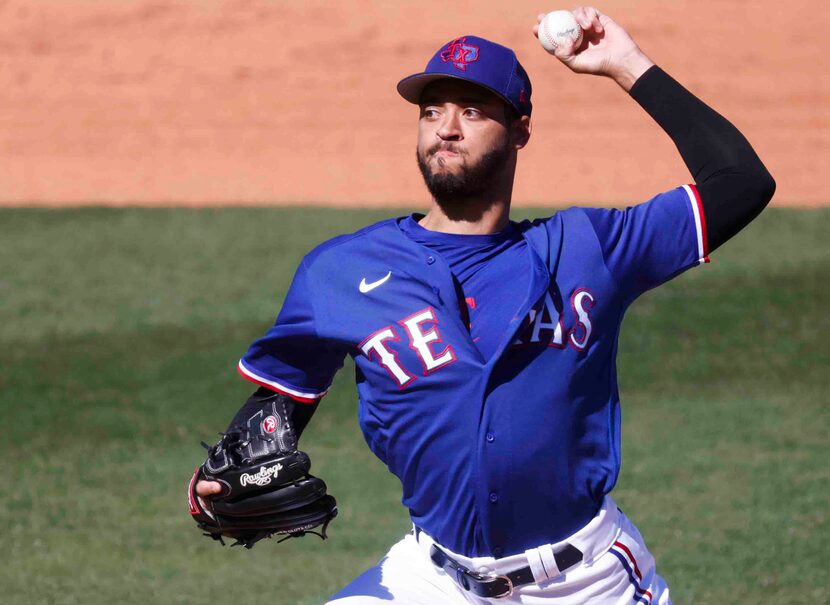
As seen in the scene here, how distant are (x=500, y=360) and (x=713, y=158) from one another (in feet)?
2.69

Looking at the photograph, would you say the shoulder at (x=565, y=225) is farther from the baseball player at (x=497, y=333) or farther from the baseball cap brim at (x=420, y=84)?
the baseball cap brim at (x=420, y=84)

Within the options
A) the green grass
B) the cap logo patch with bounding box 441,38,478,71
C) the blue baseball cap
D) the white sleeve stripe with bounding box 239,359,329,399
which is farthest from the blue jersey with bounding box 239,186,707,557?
the green grass

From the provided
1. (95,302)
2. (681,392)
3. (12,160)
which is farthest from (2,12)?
(681,392)

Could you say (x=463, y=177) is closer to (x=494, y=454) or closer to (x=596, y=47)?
(x=596, y=47)

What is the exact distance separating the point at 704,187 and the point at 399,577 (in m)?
1.33

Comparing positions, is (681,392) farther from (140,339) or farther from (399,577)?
(399,577)

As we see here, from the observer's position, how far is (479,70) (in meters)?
3.75

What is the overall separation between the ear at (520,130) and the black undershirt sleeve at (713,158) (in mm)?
328

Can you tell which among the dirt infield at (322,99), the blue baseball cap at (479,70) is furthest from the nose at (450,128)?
the dirt infield at (322,99)

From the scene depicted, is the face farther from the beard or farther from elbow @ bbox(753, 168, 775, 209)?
elbow @ bbox(753, 168, 775, 209)

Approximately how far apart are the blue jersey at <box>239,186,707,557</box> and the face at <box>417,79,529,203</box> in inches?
7.5

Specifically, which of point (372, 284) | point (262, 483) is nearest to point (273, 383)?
point (262, 483)

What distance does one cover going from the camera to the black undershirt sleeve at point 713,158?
369 centimetres

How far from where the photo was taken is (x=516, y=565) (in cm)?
361
